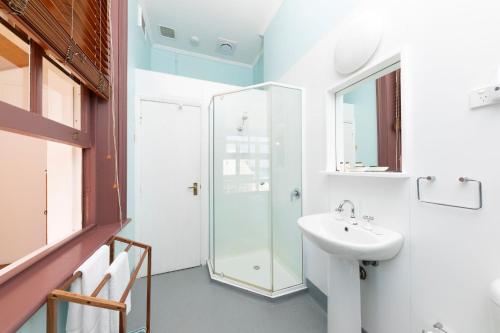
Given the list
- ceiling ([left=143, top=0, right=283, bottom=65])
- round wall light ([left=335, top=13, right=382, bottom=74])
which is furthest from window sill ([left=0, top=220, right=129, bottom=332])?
ceiling ([left=143, top=0, right=283, bottom=65])

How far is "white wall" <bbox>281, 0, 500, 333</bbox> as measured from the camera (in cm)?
77

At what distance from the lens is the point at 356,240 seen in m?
1.21

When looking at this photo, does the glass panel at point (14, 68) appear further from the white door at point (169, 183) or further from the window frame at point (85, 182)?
the white door at point (169, 183)

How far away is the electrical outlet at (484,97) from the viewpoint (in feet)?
2.36

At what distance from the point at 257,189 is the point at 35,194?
6.50 feet

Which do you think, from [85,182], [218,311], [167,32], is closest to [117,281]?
[85,182]

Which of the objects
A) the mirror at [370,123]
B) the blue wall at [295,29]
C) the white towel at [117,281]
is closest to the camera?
the white towel at [117,281]

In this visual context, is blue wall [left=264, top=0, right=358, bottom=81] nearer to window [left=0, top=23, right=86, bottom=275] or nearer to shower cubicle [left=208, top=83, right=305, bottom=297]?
shower cubicle [left=208, top=83, right=305, bottom=297]

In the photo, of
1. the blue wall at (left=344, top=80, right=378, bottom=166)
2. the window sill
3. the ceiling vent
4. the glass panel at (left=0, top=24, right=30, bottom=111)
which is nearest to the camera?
the window sill

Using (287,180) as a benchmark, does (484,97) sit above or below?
above

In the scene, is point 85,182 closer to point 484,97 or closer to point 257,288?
point 257,288

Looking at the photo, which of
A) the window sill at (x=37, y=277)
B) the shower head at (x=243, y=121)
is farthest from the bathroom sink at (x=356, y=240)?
the shower head at (x=243, y=121)

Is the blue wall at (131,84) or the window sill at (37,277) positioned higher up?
the blue wall at (131,84)

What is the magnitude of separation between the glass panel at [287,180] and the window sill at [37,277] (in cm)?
148
